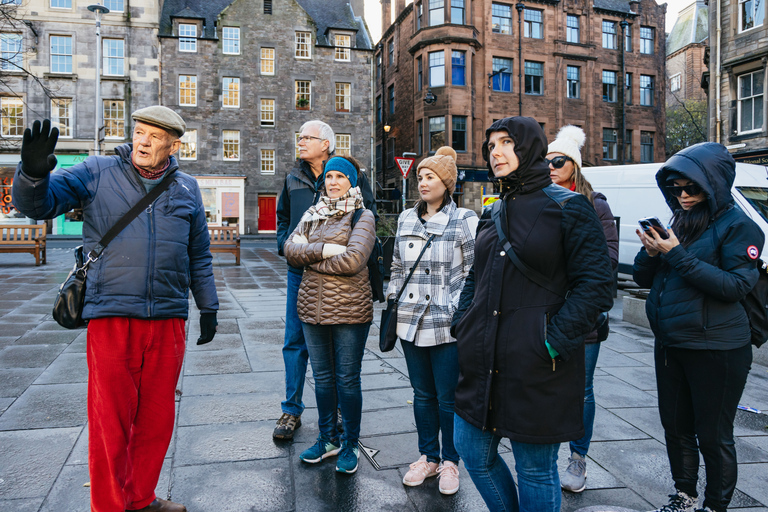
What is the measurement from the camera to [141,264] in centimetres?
262

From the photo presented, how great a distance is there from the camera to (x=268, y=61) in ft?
108

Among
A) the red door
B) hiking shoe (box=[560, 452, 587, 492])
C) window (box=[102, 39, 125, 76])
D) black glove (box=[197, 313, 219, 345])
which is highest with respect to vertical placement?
window (box=[102, 39, 125, 76])

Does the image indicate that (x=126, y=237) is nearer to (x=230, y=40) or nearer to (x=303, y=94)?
(x=303, y=94)

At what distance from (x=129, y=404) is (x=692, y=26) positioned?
53669 mm

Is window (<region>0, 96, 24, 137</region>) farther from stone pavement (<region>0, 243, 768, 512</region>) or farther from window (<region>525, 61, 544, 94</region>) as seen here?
stone pavement (<region>0, 243, 768, 512</region>)

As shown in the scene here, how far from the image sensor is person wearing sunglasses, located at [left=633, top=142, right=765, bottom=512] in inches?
103

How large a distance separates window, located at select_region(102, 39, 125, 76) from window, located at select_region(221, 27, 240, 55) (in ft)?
18.2

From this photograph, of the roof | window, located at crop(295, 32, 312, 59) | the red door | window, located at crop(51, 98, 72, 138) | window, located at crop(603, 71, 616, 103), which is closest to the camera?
window, located at crop(51, 98, 72, 138)

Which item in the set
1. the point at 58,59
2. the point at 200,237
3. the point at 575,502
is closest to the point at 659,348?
the point at 575,502

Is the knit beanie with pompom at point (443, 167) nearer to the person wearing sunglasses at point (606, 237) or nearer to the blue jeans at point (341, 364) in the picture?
the person wearing sunglasses at point (606, 237)

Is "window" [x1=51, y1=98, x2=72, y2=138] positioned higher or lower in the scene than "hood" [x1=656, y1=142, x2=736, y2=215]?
higher

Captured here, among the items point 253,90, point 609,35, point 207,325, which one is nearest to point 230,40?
point 253,90

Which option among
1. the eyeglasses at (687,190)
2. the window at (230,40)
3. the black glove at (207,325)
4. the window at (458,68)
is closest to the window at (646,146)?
A: the window at (458,68)

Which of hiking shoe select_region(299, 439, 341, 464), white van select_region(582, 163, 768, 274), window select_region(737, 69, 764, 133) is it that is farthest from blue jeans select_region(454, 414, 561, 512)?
window select_region(737, 69, 764, 133)
